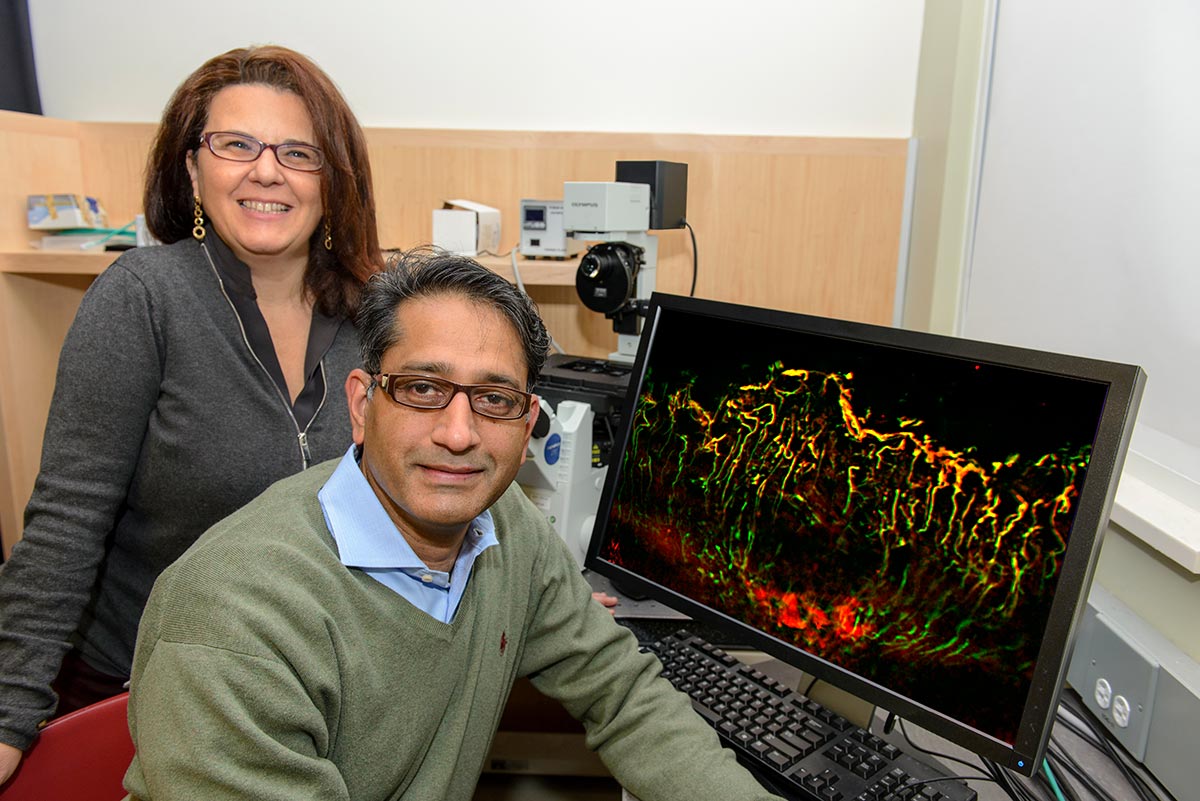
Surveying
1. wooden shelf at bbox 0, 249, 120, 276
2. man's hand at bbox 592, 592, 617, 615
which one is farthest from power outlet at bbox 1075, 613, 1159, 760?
wooden shelf at bbox 0, 249, 120, 276

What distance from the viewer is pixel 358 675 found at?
83 centimetres

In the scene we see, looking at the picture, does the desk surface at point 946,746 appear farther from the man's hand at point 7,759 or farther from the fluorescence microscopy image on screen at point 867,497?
the man's hand at point 7,759

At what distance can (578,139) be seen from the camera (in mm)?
2422

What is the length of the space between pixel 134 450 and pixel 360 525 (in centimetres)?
53

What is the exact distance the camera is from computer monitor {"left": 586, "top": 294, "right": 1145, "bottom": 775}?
0.77 metres

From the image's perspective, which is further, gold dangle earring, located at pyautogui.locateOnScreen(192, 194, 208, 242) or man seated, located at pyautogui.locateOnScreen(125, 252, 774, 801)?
gold dangle earring, located at pyautogui.locateOnScreen(192, 194, 208, 242)

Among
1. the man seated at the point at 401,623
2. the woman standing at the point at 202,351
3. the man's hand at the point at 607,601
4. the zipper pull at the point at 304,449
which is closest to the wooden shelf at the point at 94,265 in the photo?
the woman standing at the point at 202,351

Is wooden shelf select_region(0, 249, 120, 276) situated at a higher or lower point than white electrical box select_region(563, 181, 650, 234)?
lower

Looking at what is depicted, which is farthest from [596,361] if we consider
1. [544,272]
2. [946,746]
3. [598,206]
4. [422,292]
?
[946,746]

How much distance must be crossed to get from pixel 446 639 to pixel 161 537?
0.61 metres

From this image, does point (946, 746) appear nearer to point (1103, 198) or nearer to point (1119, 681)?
point (1119, 681)

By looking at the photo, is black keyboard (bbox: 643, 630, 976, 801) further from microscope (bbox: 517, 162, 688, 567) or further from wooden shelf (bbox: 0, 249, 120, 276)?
wooden shelf (bbox: 0, 249, 120, 276)

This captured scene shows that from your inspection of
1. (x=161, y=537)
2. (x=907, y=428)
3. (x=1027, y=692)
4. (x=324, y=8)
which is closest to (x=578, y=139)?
(x=324, y=8)

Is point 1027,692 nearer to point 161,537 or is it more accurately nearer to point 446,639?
point 446,639
